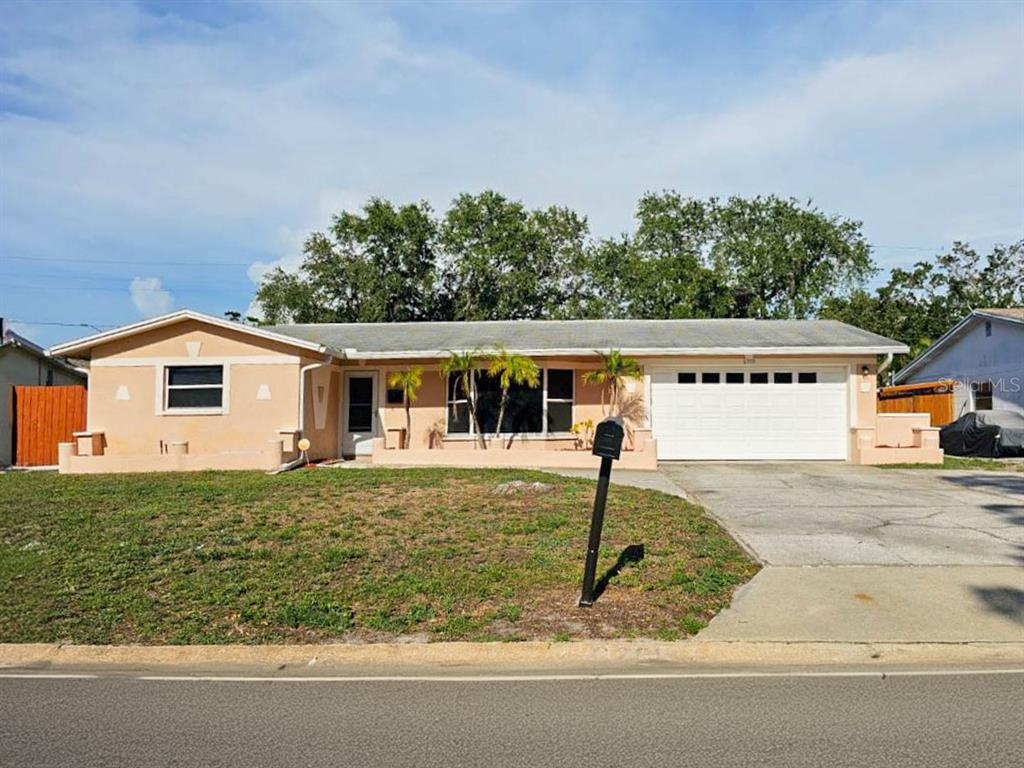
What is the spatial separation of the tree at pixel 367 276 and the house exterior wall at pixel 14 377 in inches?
583

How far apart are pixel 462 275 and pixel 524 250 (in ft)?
10.6

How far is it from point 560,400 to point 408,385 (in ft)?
11.7

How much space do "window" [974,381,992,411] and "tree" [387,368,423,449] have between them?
59.8ft

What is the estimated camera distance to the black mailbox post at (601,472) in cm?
662

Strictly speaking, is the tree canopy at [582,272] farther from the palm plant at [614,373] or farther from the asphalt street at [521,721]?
the asphalt street at [521,721]

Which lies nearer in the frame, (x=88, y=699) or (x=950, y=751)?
(x=950, y=751)

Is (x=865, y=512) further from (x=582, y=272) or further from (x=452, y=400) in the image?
(x=582, y=272)

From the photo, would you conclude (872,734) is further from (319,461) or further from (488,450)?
(319,461)

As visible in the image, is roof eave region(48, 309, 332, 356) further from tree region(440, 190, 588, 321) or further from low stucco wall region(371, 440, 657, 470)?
tree region(440, 190, 588, 321)

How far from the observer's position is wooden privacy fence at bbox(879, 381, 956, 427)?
2608cm

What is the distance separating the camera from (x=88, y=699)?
17.7ft

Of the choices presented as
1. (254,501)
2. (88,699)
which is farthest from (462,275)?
(88,699)

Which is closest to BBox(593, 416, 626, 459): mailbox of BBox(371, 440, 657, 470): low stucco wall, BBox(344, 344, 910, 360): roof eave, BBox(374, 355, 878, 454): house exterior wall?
BBox(371, 440, 657, 470): low stucco wall

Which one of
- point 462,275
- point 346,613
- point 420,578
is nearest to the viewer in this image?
point 346,613
